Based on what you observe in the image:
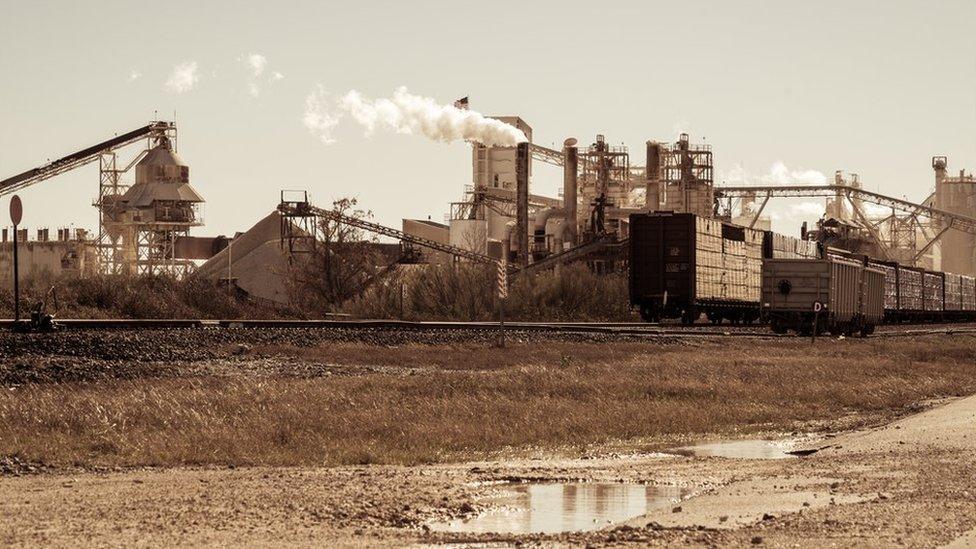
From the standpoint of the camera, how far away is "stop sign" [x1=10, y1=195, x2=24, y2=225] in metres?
32.8

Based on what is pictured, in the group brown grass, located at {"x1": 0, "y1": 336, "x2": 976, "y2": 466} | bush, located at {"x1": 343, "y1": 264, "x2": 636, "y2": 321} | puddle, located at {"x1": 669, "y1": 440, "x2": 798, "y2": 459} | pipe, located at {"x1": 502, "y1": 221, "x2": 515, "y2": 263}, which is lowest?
puddle, located at {"x1": 669, "y1": 440, "x2": 798, "y2": 459}

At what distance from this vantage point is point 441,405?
23.6 m

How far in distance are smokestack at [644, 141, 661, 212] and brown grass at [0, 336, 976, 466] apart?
6959 centimetres

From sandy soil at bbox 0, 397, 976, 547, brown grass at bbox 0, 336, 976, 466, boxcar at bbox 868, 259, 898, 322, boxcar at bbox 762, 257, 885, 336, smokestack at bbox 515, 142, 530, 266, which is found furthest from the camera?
smokestack at bbox 515, 142, 530, 266

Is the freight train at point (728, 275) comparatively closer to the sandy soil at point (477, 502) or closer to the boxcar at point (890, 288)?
the boxcar at point (890, 288)

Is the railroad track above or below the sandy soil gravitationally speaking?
above

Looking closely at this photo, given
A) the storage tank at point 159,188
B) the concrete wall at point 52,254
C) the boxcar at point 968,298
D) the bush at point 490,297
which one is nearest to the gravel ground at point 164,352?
the bush at point 490,297

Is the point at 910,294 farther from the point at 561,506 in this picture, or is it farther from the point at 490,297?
the point at 561,506

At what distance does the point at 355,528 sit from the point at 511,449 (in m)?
7.83

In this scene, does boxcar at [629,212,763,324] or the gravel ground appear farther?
boxcar at [629,212,763,324]

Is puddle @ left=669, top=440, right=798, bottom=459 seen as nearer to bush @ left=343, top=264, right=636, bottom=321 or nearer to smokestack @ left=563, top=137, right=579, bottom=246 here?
bush @ left=343, top=264, right=636, bottom=321

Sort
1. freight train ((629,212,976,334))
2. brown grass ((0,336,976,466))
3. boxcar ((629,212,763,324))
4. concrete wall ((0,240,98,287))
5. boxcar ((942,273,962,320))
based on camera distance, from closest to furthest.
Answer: brown grass ((0,336,976,466)) → freight train ((629,212,976,334)) → boxcar ((629,212,763,324)) → boxcar ((942,273,962,320)) → concrete wall ((0,240,98,287))

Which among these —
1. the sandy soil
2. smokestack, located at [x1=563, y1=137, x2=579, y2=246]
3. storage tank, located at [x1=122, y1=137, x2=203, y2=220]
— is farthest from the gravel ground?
storage tank, located at [x1=122, y1=137, x2=203, y2=220]

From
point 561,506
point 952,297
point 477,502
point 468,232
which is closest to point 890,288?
point 952,297
